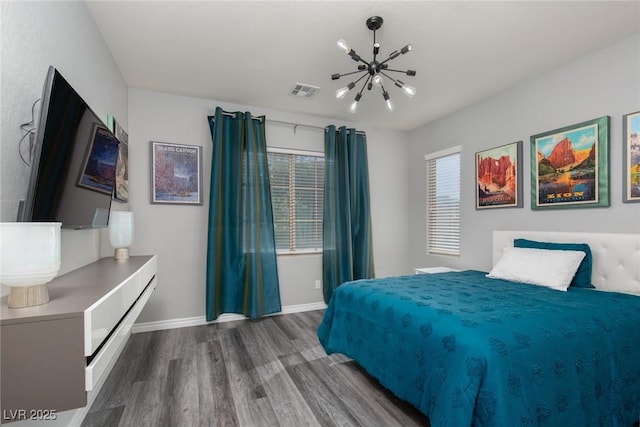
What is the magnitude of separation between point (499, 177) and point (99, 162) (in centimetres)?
371

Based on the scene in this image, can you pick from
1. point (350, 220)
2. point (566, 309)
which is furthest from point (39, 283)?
point (350, 220)

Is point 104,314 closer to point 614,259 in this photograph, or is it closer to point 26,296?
point 26,296

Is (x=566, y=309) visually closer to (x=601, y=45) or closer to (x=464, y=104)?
(x=601, y=45)

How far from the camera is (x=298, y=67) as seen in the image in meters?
2.87

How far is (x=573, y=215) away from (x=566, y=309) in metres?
1.37

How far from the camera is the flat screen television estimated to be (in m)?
1.19

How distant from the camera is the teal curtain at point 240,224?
349 cm

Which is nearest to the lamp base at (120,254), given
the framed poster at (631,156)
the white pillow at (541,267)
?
the white pillow at (541,267)

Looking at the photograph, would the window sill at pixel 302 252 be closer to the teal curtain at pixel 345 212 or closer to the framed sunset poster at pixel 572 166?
the teal curtain at pixel 345 212

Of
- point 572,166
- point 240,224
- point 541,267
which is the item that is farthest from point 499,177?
point 240,224

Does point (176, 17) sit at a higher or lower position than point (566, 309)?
higher

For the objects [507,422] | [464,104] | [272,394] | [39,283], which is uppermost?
[464,104]

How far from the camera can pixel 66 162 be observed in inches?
53.7

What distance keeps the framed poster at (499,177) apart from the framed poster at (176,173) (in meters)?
3.40
